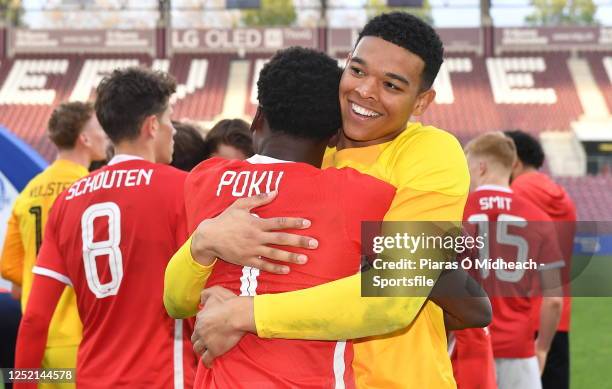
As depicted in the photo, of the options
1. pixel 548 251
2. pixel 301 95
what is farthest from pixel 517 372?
pixel 301 95

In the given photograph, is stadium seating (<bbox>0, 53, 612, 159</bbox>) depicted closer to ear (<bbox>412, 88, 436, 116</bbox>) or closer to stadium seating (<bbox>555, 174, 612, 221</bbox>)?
stadium seating (<bbox>555, 174, 612, 221</bbox>)

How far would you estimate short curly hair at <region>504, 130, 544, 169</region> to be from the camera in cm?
602

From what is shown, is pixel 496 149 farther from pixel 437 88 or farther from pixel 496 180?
pixel 437 88

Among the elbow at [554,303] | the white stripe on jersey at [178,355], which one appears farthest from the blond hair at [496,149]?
the white stripe on jersey at [178,355]

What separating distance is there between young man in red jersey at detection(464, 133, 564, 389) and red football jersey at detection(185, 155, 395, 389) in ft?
7.61

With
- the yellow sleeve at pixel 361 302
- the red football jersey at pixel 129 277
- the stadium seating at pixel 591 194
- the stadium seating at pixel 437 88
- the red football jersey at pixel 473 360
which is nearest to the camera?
the yellow sleeve at pixel 361 302

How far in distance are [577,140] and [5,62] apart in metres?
19.4

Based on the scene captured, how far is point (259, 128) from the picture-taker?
2432 mm

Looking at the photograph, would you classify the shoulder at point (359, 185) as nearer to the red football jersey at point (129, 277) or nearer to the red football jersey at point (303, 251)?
the red football jersey at point (303, 251)

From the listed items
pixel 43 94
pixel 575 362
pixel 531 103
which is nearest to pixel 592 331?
pixel 575 362

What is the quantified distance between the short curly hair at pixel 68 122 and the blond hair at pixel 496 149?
200 centimetres

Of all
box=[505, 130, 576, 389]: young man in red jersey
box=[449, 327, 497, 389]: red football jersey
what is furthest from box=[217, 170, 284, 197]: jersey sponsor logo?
box=[505, 130, 576, 389]: young man in red jersey

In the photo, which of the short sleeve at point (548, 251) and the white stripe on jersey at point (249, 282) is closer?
the white stripe on jersey at point (249, 282)

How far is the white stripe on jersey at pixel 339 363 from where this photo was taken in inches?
90.5
